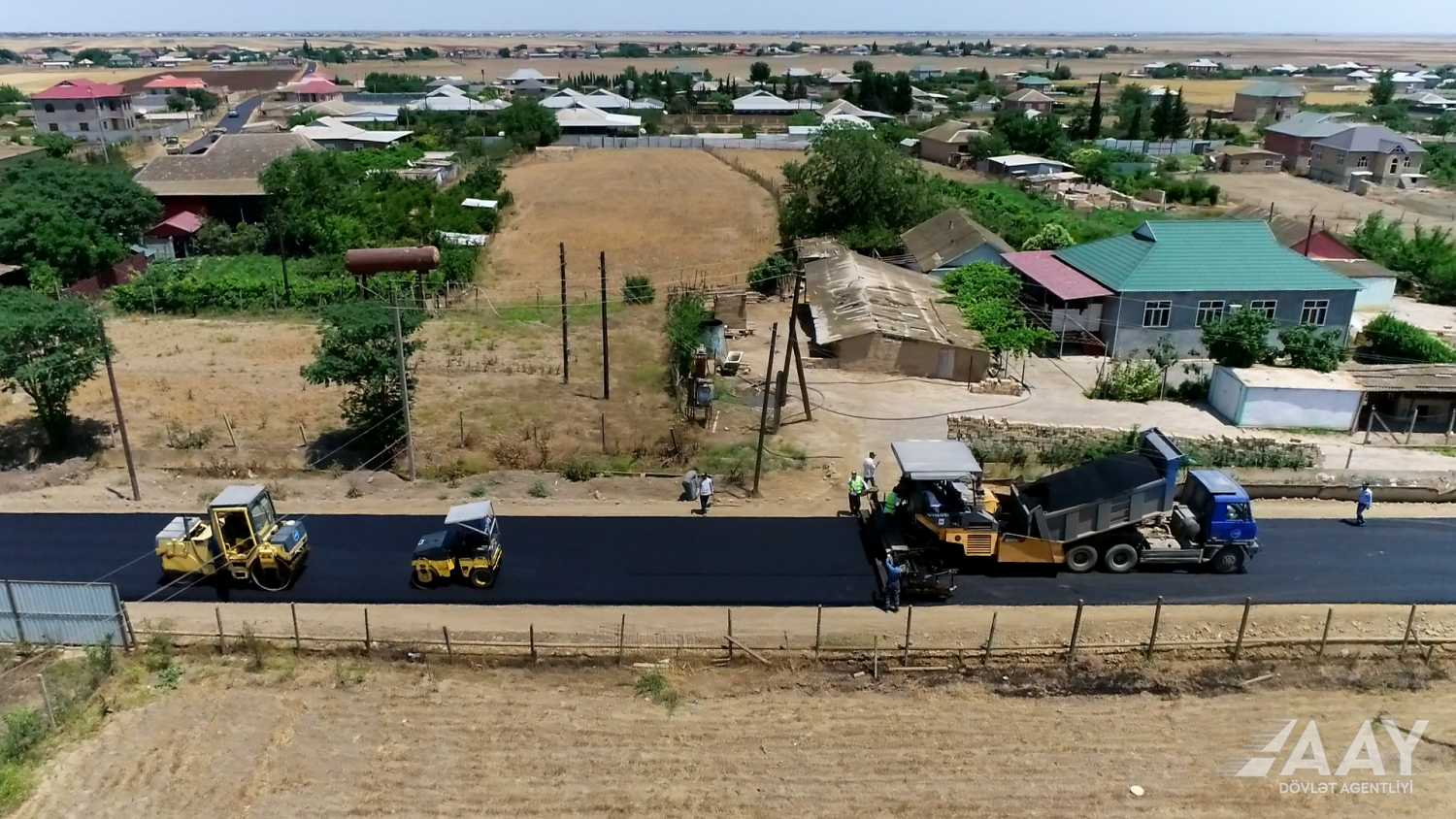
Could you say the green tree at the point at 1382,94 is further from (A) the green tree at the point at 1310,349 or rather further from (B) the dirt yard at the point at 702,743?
(B) the dirt yard at the point at 702,743

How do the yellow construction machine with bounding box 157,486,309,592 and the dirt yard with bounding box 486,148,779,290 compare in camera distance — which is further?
the dirt yard with bounding box 486,148,779,290

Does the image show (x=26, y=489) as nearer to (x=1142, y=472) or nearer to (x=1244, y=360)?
(x=1142, y=472)

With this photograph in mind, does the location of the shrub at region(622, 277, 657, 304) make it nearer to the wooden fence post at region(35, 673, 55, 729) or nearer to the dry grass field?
the dry grass field

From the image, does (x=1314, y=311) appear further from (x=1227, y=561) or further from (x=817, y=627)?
(x=817, y=627)

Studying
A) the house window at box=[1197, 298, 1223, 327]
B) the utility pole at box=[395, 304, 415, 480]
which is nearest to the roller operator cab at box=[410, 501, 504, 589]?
the utility pole at box=[395, 304, 415, 480]

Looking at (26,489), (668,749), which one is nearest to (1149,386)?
(668,749)

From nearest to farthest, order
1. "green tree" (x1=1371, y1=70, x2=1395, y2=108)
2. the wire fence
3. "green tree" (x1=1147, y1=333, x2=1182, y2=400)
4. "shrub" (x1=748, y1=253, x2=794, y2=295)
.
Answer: the wire fence < "green tree" (x1=1147, y1=333, x2=1182, y2=400) < "shrub" (x1=748, y1=253, x2=794, y2=295) < "green tree" (x1=1371, y1=70, x2=1395, y2=108)
